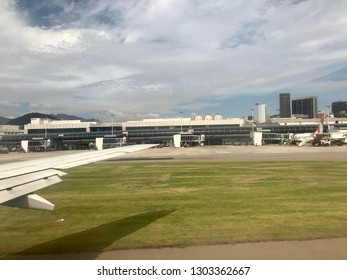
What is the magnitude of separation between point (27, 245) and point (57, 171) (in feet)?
8.63

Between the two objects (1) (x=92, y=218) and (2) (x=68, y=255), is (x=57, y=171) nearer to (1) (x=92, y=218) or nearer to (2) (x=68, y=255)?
(2) (x=68, y=255)

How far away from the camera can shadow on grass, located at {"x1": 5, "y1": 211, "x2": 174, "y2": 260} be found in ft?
24.0

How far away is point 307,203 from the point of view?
12.7 metres

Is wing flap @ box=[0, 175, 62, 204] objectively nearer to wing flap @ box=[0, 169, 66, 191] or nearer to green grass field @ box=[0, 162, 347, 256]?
wing flap @ box=[0, 169, 66, 191]

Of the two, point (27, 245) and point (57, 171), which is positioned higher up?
point (57, 171)

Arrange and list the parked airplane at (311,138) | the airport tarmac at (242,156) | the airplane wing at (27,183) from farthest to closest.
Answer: the parked airplane at (311,138), the airport tarmac at (242,156), the airplane wing at (27,183)

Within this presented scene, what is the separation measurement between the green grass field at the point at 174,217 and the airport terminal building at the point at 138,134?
76.4 metres

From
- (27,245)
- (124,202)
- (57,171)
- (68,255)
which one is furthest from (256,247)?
(124,202)

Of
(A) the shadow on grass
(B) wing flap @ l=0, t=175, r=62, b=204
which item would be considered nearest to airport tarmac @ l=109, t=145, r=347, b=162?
(A) the shadow on grass

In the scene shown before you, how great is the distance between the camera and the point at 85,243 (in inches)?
322

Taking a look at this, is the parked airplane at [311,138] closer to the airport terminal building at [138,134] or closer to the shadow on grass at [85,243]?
the airport terminal building at [138,134]

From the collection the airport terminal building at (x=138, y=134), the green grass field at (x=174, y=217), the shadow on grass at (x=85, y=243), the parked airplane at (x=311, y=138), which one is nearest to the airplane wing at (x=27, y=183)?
the shadow on grass at (x=85, y=243)

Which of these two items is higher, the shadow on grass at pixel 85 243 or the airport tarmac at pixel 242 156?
the shadow on grass at pixel 85 243

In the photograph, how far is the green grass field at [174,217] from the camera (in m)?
8.33
